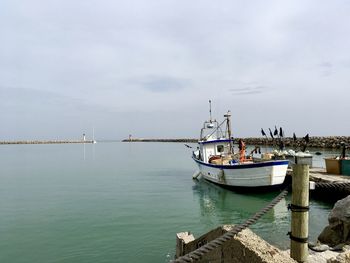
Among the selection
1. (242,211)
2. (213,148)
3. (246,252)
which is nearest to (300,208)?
(246,252)

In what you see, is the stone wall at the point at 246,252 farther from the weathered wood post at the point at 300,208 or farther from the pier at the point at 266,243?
the weathered wood post at the point at 300,208

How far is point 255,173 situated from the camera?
60.4 feet

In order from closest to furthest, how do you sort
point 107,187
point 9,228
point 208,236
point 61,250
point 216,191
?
point 208,236 → point 61,250 → point 9,228 → point 216,191 → point 107,187

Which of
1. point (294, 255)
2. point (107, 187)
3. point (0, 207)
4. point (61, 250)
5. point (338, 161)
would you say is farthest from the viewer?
point (107, 187)

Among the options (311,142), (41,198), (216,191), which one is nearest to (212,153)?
(216,191)

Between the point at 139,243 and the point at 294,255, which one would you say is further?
the point at 139,243

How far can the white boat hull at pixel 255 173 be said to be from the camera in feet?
59.2

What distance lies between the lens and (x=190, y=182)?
1059 inches

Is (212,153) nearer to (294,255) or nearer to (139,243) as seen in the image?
(139,243)

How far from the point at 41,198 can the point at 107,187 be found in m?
5.22

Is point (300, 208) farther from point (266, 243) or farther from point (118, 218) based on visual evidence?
point (118, 218)

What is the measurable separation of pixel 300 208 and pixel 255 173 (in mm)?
13569

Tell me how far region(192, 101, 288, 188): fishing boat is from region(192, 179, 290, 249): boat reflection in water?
2.38ft

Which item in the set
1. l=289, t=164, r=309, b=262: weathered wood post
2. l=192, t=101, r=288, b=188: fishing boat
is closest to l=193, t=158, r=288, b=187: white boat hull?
l=192, t=101, r=288, b=188: fishing boat
